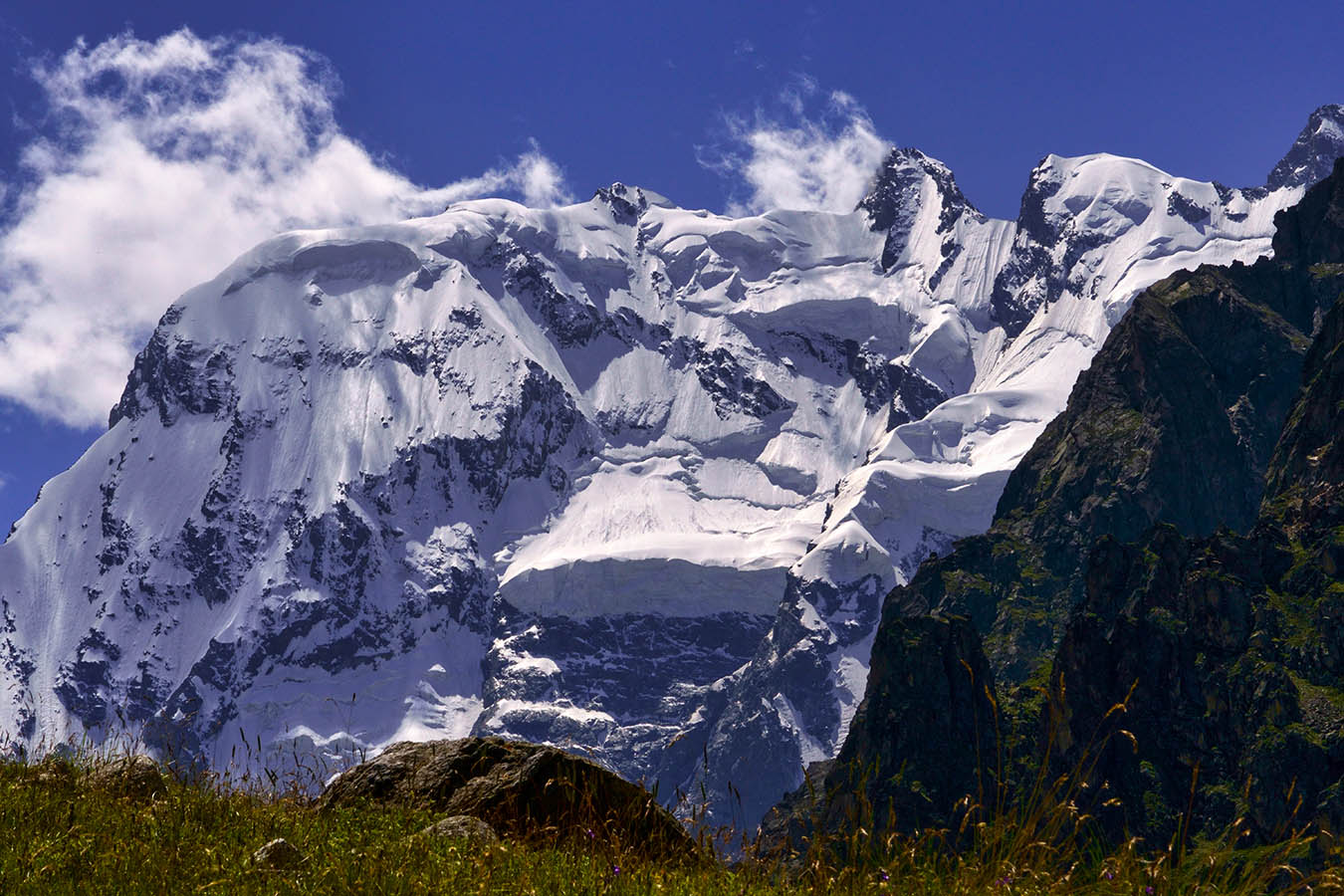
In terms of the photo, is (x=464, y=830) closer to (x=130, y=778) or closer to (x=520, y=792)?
(x=520, y=792)

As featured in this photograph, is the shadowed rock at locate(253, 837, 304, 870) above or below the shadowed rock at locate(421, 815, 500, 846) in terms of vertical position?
below

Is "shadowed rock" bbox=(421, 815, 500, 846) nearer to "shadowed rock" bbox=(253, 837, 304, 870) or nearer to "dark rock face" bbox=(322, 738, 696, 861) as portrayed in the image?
"dark rock face" bbox=(322, 738, 696, 861)

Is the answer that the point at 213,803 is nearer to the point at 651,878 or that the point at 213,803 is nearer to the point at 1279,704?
the point at 651,878

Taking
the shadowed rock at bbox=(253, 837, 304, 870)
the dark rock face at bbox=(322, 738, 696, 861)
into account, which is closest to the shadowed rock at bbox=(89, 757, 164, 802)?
the dark rock face at bbox=(322, 738, 696, 861)

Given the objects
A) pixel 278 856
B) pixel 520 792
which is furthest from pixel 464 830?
pixel 278 856

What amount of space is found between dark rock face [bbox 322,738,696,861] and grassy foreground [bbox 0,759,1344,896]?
623 millimetres

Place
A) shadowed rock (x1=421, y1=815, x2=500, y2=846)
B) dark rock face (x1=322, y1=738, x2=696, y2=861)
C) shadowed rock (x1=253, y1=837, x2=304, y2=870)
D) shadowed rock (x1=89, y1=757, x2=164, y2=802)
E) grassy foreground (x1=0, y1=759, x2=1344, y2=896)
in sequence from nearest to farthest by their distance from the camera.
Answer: grassy foreground (x1=0, y1=759, x2=1344, y2=896) < shadowed rock (x1=253, y1=837, x2=304, y2=870) < shadowed rock (x1=421, y1=815, x2=500, y2=846) < dark rock face (x1=322, y1=738, x2=696, y2=861) < shadowed rock (x1=89, y1=757, x2=164, y2=802)

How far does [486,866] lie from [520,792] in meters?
2.93

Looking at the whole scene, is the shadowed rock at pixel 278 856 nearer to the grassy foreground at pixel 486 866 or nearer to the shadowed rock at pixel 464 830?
the grassy foreground at pixel 486 866

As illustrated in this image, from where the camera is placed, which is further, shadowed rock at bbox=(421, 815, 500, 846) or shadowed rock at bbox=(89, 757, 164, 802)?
shadowed rock at bbox=(89, 757, 164, 802)

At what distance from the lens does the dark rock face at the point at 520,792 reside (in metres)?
11.1

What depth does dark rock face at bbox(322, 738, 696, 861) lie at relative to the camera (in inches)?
436

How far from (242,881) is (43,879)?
121 centimetres

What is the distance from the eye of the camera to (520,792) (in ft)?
38.3
